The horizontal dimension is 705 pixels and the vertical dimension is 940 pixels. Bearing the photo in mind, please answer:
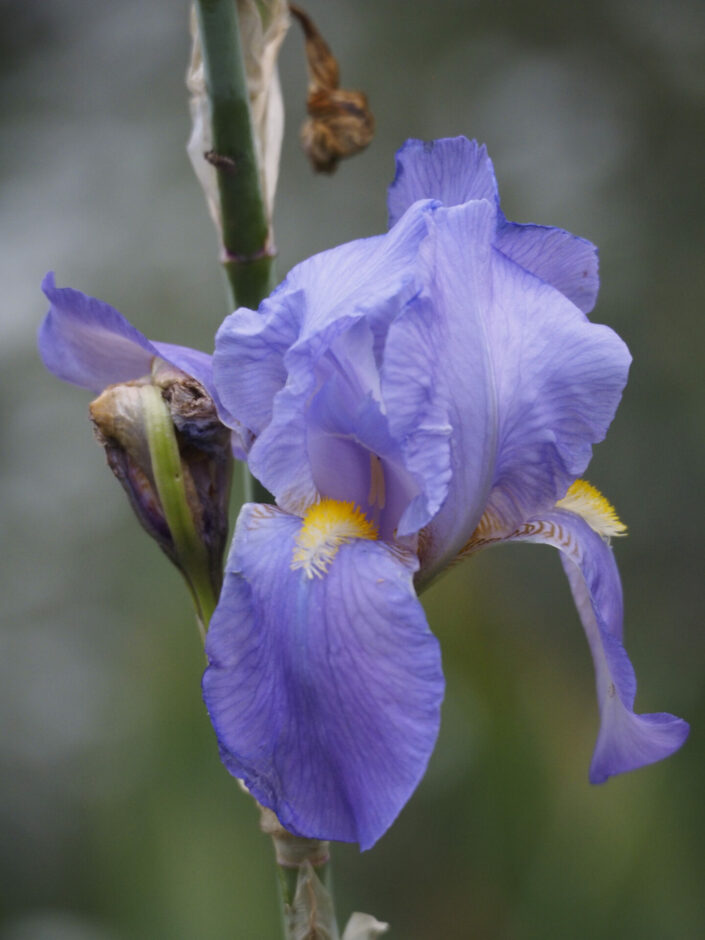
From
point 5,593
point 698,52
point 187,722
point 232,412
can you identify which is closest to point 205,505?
point 232,412

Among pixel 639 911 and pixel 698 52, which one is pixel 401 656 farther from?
pixel 698 52

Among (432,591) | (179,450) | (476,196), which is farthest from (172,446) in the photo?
(432,591)

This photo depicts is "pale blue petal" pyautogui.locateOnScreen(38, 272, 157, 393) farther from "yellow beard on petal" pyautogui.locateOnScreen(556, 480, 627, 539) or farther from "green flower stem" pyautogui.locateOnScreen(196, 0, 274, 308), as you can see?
"yellow beard on petal" pyautogui.locateOnScreen(556, 480, 627, 539)

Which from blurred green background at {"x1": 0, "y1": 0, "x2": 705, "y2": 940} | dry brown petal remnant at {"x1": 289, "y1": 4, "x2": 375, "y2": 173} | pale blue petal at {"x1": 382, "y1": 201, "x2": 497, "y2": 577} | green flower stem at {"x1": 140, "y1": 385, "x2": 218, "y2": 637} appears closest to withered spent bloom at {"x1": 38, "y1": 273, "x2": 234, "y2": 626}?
green flower stem at {"x1": 140, "y1": 385, "x2": 218, "y2": 637}

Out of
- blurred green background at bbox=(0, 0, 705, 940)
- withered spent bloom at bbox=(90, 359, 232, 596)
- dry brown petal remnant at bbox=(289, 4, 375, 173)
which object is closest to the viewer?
withered spent bloom at bbox=(90, 359, 232, 596)

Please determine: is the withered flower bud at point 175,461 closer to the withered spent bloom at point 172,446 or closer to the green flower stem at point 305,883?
the withered spent bloom at point 172,446

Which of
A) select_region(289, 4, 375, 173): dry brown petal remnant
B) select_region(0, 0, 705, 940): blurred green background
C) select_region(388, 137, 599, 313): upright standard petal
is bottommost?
select_region(0, 0, 705, 940): blurred green background
